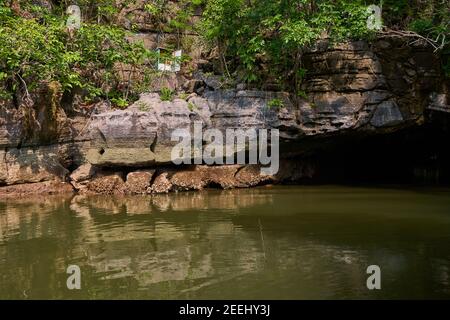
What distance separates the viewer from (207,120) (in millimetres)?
13883

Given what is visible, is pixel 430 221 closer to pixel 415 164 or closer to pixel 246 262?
pixel 246 262

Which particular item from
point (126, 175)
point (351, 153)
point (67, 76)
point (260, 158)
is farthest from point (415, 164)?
point (67, 76)

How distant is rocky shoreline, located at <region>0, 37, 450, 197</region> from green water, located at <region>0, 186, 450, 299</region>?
2.37 m

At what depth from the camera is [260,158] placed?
48.4 feet

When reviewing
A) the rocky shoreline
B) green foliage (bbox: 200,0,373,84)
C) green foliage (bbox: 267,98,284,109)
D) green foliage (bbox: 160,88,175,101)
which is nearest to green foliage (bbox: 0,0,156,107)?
the rocky shoreline

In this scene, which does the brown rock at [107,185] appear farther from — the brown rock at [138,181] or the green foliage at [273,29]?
the green foliage at [273,29]

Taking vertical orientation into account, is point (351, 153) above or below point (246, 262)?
above

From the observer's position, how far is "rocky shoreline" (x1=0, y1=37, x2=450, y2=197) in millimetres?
13320

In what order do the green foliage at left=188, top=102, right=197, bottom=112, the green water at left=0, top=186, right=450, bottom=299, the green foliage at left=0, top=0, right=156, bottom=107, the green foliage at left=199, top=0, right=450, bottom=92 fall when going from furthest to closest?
the green foliage at left=188, top=102, right=197, bottom=112 → the green foliage at left=0, top=0, right=156, bottom=107 → the green foliage at left=199, top=0, right=450, bottom=92 → the green water at left=0, top=186, right=450, bottom=299

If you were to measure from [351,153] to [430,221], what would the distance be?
11.0 m

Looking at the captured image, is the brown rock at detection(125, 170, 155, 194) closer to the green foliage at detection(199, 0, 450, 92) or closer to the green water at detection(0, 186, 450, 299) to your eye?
the green water at detection(0, 186, 450, 299)

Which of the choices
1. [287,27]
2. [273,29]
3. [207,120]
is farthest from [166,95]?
[287,27]

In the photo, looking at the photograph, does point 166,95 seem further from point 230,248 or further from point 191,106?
point 230,248

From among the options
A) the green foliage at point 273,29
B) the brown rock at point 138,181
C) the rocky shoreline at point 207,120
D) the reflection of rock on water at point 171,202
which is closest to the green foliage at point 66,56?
the rocky shoreline at point 207,120
